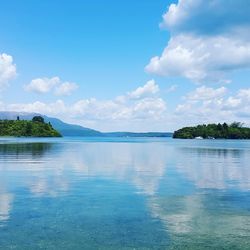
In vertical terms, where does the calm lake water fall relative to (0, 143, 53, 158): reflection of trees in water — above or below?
below

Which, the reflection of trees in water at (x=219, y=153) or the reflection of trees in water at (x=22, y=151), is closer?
the reflection of trees in water at (x=22, y=151)

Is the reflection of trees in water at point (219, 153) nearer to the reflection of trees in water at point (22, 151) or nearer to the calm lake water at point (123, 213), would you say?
the reflection of trees in water at point (22, 151)

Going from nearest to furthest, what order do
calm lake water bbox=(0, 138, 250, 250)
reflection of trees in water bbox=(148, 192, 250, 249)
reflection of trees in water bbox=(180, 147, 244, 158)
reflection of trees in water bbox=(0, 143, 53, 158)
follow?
calm lake water bbox=(0, 138, 250, 250) < reflection of trees in water bbox=(148, 192, 250, 249) < reflection of trees in water bbox=(0, 143, 53, 158) < reflection of trees in water bbox=(180, 147, 244, 158)

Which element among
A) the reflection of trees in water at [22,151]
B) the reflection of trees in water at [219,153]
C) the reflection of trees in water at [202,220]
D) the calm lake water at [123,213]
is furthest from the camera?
the reflection of trees in water at [219,153]

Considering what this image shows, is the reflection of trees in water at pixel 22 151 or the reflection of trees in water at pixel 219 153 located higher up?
the reflection of trees in water at pixel 22 151

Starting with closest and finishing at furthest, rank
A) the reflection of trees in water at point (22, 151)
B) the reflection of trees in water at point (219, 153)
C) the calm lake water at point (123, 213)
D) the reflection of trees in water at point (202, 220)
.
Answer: the calm lake water at point (123, 213) < the reflection of trees in water at point (202, 220) < the reflection of trees in water at point (22, 151) < the reflection of trees in water at point (219, 153)

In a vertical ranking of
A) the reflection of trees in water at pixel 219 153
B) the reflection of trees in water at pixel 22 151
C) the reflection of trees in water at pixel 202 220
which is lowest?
the reflection of trees in water at pixel 202 220

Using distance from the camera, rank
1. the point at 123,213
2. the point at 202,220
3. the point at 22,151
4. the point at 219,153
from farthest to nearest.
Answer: the point at 219,153 < the point at 22,151 < the point at 123,213 < the point at 202,220

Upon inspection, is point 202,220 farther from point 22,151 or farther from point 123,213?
point 22,151

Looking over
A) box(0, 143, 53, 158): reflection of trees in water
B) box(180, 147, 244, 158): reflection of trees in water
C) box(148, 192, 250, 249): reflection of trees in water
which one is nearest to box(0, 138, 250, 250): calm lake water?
box(148, 192, 250, 249): reflection of trees in water

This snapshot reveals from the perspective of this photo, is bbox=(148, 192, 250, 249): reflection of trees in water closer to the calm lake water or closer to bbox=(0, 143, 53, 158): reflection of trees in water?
the calm lake water

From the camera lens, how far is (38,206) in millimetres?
30625

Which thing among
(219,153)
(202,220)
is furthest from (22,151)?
(202,220)

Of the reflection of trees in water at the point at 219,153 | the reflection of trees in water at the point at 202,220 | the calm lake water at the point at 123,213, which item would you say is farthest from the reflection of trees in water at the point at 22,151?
the reflection of trees in water at the point at 202,220
